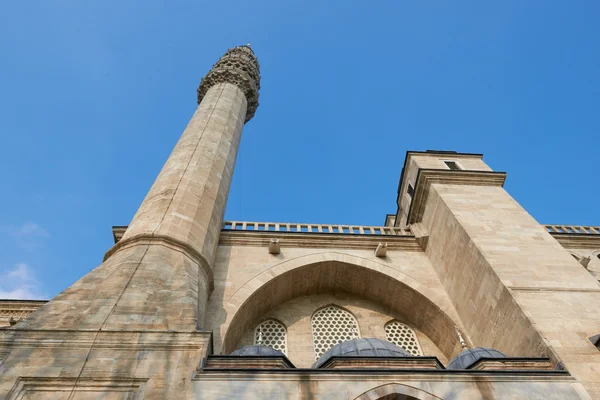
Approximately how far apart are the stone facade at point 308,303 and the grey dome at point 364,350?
0.11 metres

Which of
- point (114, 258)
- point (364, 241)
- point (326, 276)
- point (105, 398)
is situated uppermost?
point (364, 241)

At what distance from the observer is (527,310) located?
6754 millimetres

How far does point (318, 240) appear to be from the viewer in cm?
1018

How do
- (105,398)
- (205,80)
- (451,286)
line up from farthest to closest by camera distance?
(205,80) < (451,286) < (105,398)

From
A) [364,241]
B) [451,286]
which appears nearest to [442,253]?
[451,286]

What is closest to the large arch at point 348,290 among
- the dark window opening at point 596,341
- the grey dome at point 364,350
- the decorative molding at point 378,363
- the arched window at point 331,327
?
the arched window at point 331,327

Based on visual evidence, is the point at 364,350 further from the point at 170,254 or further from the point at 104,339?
the point at 170,254

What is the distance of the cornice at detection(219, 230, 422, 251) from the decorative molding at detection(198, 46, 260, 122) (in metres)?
6.81

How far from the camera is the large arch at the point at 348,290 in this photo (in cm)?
874

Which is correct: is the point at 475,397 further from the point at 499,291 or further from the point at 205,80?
the point at 205,80

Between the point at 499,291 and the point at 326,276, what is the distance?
11.8 ft

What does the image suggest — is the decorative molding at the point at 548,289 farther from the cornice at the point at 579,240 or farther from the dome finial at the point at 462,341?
the cornice at the point at 579,240

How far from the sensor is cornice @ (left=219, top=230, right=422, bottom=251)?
991 centimetres

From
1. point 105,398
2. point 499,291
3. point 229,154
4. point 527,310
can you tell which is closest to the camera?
point 105,398
